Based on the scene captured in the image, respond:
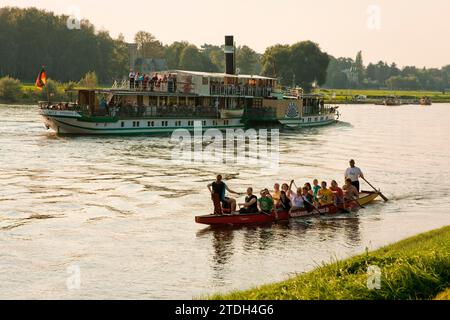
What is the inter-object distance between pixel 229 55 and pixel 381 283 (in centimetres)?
7826

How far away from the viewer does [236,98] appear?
86.2 meters

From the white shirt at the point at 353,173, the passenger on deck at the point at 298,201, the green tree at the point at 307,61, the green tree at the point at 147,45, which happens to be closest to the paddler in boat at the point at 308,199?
the passenger on deck at the point at 298,201

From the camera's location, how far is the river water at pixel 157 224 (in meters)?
20.0

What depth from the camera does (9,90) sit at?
4882 inches

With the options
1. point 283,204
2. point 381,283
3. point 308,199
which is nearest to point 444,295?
point 381,283

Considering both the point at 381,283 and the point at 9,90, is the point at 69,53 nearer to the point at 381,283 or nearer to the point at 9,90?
the point at 9,90

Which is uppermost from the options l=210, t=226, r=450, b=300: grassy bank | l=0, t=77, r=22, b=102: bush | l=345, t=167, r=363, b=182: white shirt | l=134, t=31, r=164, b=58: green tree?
l=134, t=31, r=164, b=58: green tree

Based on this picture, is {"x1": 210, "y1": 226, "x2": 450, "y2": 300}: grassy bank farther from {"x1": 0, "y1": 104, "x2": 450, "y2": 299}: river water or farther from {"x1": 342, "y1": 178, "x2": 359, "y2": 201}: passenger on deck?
{"x1": 342, "y1": 178, "x2": 359, "y2": 201}: passenger on deck

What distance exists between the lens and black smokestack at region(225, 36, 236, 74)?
90.6 m

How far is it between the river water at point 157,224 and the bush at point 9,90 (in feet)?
237

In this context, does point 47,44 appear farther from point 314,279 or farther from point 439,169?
point 314,279

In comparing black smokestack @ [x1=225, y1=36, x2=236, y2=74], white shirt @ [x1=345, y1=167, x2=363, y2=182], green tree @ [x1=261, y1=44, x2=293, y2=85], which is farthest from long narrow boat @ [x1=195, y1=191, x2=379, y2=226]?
green tree @ [x1=261, y1=44, x2=293, y2=85]

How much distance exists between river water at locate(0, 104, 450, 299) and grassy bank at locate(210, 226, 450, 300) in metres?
3.62

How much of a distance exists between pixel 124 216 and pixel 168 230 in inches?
135
